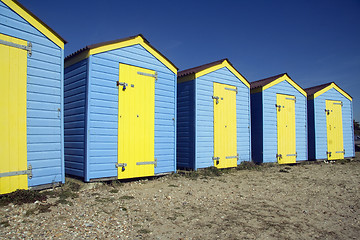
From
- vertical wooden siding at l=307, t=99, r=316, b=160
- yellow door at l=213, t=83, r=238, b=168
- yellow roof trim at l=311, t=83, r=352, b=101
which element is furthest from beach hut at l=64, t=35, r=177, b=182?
yellow roof trim at l=311, t=83, r=352, b=101

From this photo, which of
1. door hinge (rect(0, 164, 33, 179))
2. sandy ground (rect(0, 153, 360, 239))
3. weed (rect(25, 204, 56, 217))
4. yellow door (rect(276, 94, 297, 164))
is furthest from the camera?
yellow door (rect(276, 94, 297, 164))

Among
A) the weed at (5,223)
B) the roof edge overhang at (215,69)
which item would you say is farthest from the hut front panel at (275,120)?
the weed at (5,223)

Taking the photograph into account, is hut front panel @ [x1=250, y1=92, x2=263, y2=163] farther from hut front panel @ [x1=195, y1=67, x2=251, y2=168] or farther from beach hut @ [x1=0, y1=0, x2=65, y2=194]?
beach hut @ [x1=0, y1=0, x2=65, y2=194]

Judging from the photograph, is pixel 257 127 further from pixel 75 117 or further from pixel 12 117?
pixel 12 117

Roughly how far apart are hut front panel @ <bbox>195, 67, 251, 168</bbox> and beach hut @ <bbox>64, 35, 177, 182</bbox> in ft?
4.37

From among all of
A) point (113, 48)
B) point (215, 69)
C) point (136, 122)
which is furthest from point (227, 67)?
point (113, 48)

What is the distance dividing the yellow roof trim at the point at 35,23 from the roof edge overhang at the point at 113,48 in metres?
0.71

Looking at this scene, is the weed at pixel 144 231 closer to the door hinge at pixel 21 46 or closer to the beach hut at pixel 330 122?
the door hinge at pixel 21 46

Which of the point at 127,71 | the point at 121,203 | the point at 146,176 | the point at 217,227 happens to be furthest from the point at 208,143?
the point at 217,227

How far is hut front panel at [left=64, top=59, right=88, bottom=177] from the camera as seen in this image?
6.87m

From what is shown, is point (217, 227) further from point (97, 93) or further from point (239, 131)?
point (239, 131)

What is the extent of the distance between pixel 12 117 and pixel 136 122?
3061 mm

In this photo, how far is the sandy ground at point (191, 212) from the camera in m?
4.01

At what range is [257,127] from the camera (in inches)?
468
